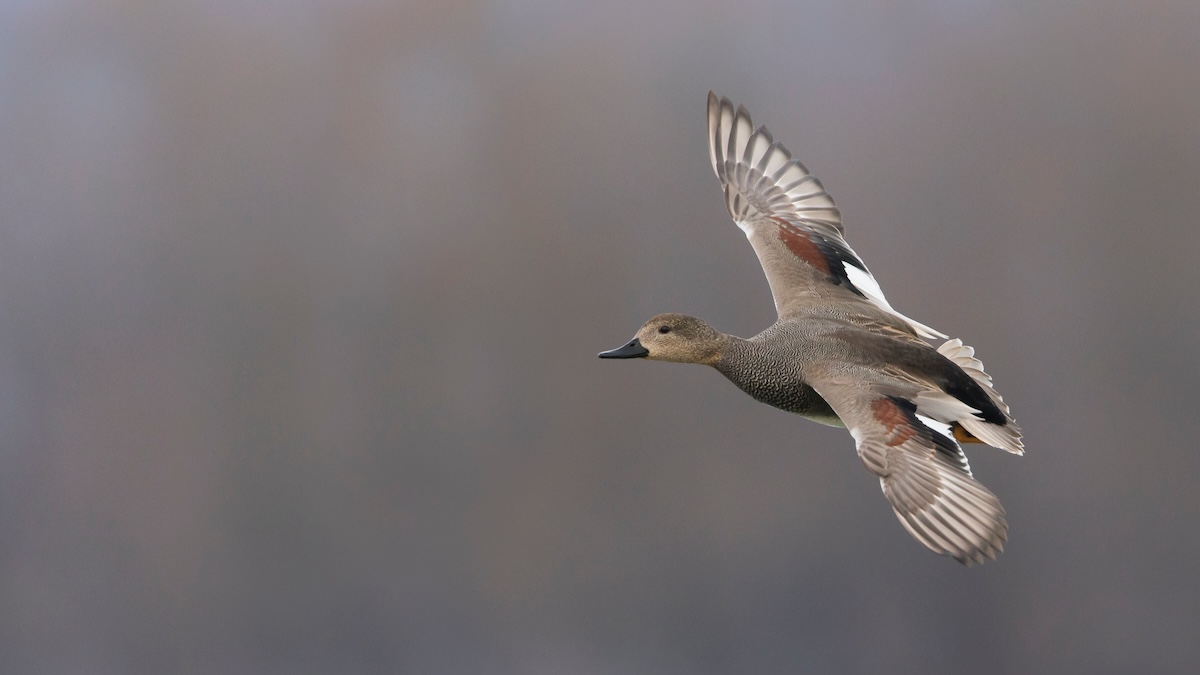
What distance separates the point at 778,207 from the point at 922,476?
118 cm

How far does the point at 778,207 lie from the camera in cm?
294

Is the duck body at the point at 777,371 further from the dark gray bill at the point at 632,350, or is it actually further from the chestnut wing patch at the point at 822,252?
the chestnut wing patch at the point at 822,252

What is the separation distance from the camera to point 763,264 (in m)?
2.71

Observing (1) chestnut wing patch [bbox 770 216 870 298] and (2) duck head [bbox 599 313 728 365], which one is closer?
(2) duck head [bbox 599 313 728 365]

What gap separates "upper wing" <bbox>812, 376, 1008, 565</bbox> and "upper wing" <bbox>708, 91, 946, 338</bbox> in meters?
0.64

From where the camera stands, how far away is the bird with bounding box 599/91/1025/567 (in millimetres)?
1882

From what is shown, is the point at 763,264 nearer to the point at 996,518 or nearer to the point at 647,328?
the point at 647,328

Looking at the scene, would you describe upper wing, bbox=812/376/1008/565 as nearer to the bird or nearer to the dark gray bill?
the bird

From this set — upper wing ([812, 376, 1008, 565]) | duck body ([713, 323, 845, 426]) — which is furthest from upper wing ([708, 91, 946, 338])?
upper wing ([812, 376, 1008, 565])

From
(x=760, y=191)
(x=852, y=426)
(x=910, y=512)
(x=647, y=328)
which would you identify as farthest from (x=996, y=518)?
(x=760, y=191)

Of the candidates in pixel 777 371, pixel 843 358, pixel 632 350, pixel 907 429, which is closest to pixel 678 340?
pixel 632 350

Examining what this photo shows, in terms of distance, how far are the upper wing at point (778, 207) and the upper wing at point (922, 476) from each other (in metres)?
0.64

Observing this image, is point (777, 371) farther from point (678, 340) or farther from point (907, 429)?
point (907, 429)

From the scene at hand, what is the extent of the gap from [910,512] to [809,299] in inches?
31.6
